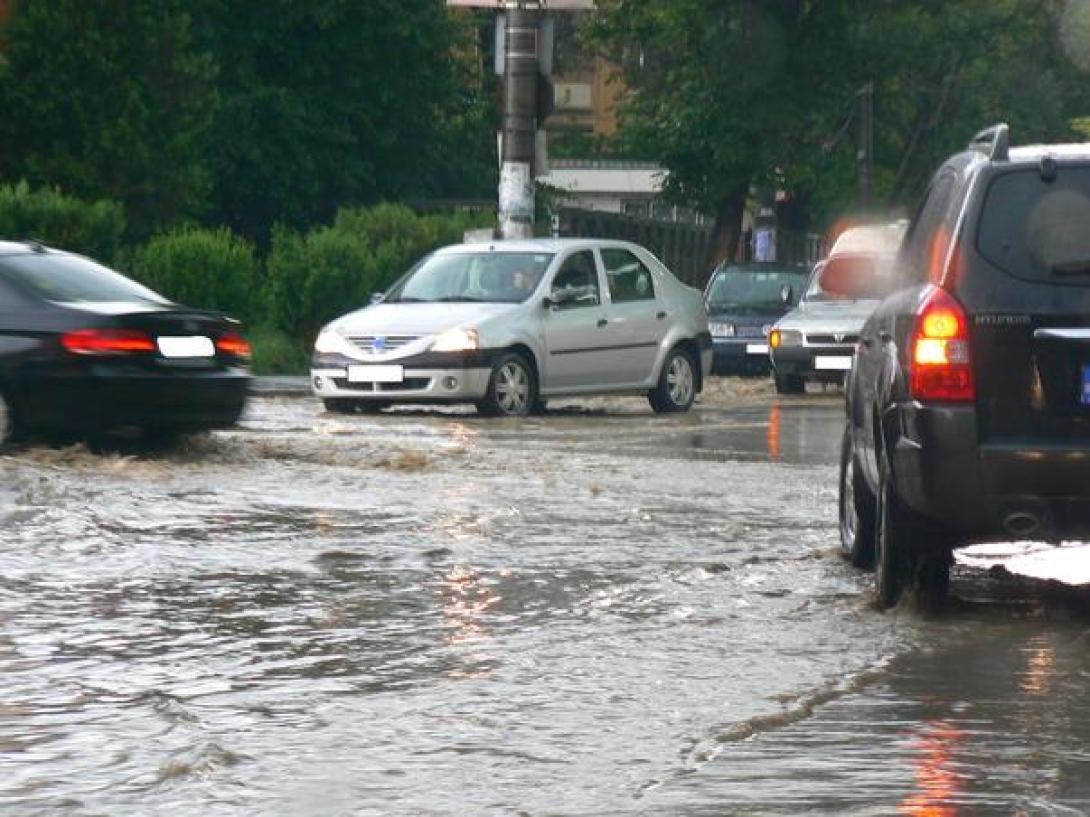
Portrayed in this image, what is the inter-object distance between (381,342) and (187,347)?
629 cm

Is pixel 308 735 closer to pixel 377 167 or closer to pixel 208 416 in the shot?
pixel 208 416

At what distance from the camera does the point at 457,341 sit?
2289cm

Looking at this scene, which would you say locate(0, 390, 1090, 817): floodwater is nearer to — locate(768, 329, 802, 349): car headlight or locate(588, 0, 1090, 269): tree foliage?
locate(768, 329, 802, 349): car headlight

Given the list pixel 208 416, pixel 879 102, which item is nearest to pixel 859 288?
pixel 208 416

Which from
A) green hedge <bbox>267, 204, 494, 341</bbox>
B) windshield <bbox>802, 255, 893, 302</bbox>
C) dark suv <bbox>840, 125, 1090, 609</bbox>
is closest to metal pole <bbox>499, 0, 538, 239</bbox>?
green hedge <bbox>267, 204, 494, 341</bbox>

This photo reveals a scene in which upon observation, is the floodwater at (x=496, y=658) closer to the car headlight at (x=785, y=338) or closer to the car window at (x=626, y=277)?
the car window at (x=626, y=277)

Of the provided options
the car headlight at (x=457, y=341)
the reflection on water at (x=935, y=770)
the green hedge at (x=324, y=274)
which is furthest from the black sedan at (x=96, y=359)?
the green hedge at (x=324, y=274)

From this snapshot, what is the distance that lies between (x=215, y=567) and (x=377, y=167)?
1780 inches

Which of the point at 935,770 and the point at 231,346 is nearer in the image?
the point at 935,770

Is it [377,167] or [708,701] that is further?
[377,167]

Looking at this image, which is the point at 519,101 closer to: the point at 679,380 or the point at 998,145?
the point at 679,380

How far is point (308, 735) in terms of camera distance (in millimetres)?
7441

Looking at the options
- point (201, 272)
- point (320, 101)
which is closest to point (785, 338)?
point (201, 272)

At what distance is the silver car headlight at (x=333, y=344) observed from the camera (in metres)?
23.3
